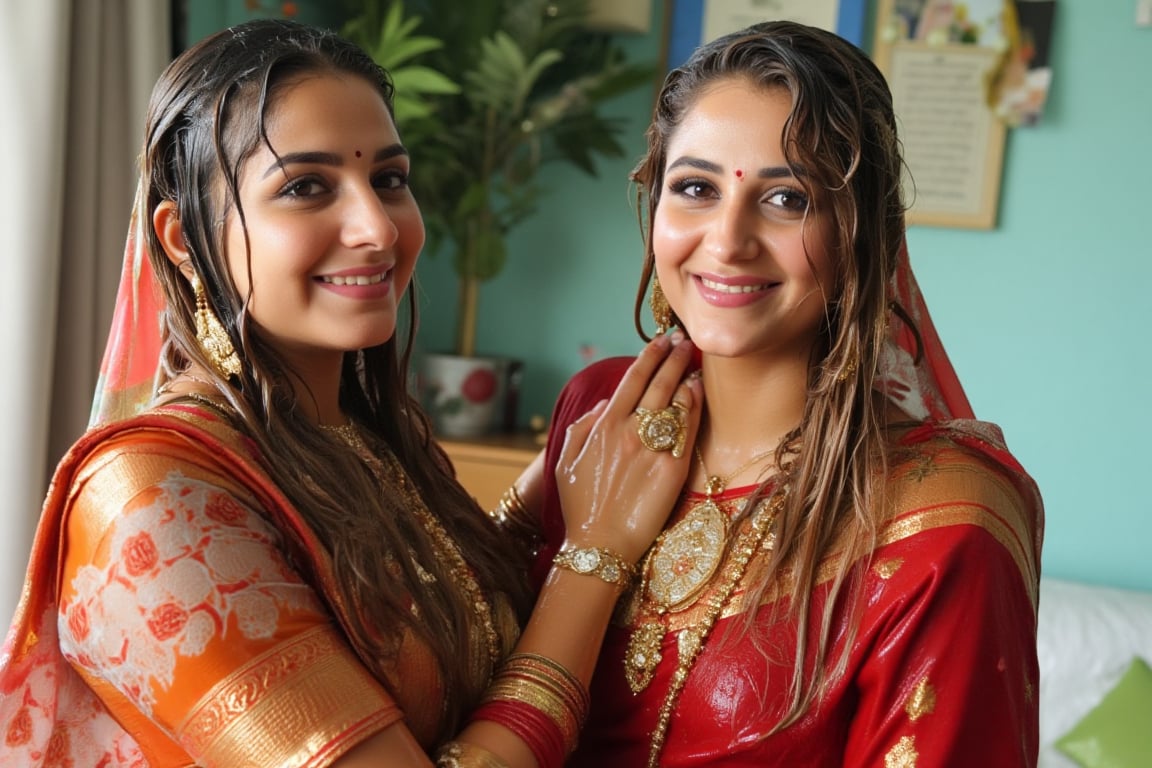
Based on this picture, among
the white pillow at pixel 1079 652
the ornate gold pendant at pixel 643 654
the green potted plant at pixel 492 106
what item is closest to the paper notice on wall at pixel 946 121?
the green potted plant at pixel 492 106

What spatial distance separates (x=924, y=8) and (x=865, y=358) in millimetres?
2195

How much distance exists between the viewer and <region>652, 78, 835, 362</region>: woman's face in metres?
1.50

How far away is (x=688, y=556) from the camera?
1.60 metres

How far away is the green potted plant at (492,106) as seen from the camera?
11.3 ft

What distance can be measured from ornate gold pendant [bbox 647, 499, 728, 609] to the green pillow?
1.71m

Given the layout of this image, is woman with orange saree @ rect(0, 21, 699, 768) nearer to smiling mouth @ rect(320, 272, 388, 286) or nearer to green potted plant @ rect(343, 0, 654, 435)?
smiling mouth @ rect(320, 272, 388, 286)

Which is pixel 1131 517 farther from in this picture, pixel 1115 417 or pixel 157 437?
pixel 157 437

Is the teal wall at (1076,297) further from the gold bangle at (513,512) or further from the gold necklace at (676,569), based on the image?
the gold necklace at (676,569)

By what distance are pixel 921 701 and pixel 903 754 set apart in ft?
0.20

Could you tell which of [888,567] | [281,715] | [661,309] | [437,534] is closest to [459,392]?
[661,309]

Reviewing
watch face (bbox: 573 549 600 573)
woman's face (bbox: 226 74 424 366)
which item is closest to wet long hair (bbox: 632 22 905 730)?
watch face (bbox: 573 549 600 573)

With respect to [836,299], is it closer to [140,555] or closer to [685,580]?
[685,580]

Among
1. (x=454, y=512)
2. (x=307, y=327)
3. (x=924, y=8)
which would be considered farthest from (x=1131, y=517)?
(x=307, y=327)

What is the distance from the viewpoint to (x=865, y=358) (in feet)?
5.04
